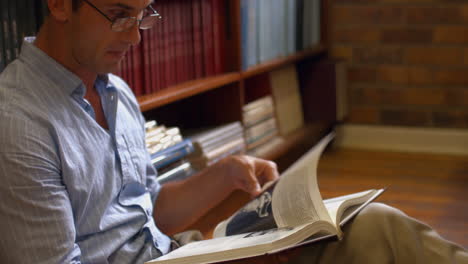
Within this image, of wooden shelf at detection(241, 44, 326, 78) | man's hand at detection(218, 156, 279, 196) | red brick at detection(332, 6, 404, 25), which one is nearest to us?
man's hand at detection(218, 156, 279, 196)

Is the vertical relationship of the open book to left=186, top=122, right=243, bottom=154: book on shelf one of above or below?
above

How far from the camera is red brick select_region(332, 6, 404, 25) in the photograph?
334 cm

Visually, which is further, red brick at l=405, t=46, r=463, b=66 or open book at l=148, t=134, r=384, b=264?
red brick at l=405, t=46, r=463, b=66

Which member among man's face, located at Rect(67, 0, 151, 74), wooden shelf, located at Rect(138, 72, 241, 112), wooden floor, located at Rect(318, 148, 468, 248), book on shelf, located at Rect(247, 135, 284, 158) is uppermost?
man's face, located at Rect(67, 0, 151, 74)

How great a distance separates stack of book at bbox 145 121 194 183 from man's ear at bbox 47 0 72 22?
80cm

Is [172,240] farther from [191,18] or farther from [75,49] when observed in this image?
[191,18]

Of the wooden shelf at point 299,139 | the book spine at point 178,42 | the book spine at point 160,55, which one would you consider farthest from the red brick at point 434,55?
the book spine at point 160,55

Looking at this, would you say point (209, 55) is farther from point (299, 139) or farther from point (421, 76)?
point (421, 76)

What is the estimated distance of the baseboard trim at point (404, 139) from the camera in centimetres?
334

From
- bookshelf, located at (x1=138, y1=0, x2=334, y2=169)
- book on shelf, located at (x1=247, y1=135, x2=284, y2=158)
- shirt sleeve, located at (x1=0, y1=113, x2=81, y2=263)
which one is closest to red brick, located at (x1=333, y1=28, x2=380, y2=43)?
bookshelf, located at (x1=138, y1=0, x2=334, y2=169)

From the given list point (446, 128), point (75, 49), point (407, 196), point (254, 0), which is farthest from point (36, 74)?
point (446, 128)

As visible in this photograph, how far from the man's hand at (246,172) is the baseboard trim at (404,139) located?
212 centimetres

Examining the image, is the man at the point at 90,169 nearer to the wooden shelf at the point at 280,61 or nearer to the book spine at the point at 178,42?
the book spine at the point at 178,42

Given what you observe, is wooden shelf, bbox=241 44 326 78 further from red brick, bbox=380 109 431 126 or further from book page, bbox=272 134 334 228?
book page, bbox=272 134 334 228
